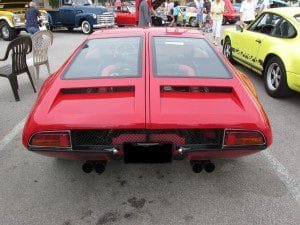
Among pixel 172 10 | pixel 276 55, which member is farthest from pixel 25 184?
pixel 172 10

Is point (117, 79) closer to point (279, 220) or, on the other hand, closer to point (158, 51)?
point (158, 51)

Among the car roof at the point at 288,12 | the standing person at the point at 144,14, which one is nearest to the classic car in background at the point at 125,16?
the standing person at the point at 144,14

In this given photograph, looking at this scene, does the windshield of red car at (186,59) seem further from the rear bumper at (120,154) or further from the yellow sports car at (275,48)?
the yellow sports car at (275,48)

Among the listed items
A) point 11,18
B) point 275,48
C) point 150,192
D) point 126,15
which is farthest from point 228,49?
point 126,15

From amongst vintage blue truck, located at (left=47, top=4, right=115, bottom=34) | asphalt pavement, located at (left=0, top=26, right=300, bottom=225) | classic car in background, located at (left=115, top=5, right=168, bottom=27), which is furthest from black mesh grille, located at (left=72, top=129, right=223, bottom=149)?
classic car in background, located at (left=115, top=5, right=168, bottom=27)

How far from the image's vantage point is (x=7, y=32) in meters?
14.0

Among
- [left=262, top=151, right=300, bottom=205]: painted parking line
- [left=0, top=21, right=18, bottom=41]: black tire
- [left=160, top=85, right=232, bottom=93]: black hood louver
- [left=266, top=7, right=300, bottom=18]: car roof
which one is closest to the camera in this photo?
[left=160, top=85, right=232, bottom=93]: black hood louver

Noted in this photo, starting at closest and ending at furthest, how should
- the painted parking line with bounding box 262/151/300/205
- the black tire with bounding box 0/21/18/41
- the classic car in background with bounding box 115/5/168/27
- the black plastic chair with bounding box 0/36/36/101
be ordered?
the painted parking line with bounding box 262/151/300/205 → the black plastic chair with bounding box 0/36/36/101 → the black tire with bounding box 0/21/18/41 → the classic car in background with bounding box 115/5/168/27

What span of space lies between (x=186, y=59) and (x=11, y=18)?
12.3 m

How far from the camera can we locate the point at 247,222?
8.70ft

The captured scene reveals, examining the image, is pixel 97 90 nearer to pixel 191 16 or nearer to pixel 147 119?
pixel 147 119

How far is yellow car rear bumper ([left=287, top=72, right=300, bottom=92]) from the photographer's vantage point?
5.11 metres

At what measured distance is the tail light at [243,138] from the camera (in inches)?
101

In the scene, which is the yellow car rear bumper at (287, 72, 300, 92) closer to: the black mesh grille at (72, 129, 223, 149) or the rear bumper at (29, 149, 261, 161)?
the rear bumper at (29, 149, 261, 161)
